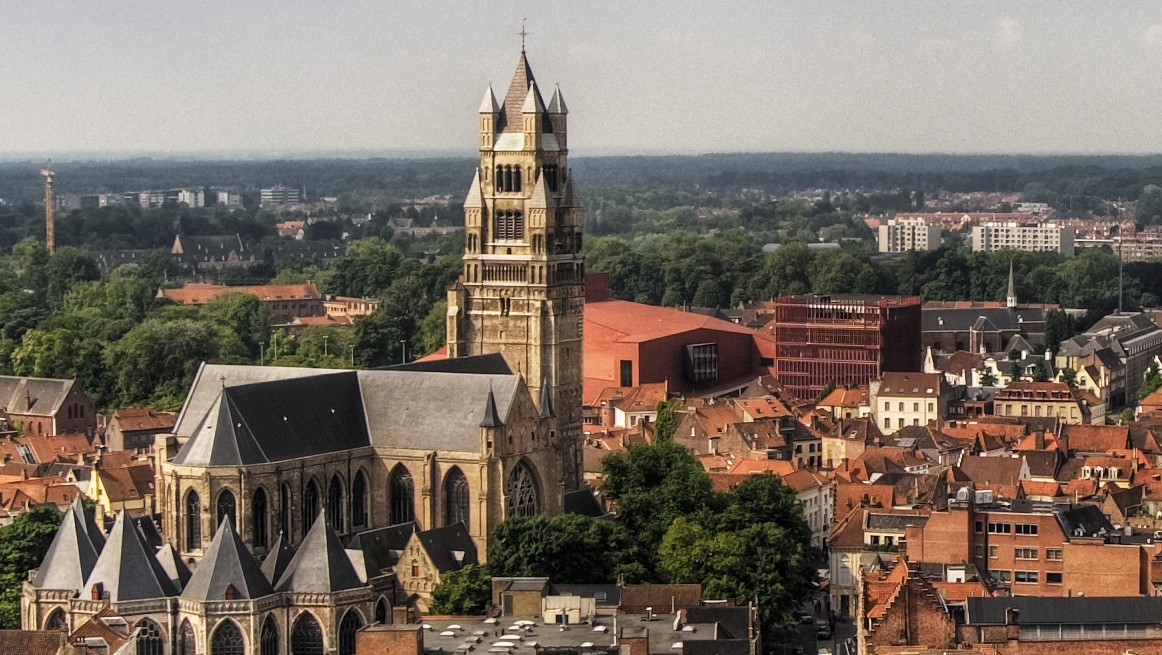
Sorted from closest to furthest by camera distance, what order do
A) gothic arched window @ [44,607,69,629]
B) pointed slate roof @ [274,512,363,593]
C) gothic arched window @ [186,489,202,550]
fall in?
pointed slate roof @ [274,512,363,593] → gothic arched window @ [44,607,69,629] → gothic arched window @ [186,489,202,550]

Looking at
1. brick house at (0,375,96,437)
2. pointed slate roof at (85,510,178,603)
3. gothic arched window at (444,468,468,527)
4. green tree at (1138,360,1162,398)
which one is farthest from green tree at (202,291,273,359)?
pointed slate roof at (85,510,178,603)

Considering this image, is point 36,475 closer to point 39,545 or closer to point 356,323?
point 39,545

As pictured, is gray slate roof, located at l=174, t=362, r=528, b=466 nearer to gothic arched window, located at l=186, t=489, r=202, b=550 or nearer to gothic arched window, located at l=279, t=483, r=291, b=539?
gothic arched window, located at l=279, t=483, r=291, b=539

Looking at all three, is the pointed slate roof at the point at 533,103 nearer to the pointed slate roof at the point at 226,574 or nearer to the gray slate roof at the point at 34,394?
the pointed slate roof at the point at 226,574

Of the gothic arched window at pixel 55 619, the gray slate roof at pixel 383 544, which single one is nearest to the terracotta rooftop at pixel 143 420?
the gray slate roof at pixel 383 544

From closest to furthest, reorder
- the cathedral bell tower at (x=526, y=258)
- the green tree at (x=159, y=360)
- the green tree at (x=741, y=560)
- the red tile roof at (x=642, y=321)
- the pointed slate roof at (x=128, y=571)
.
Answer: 1. the pointed slate roof at (x=128, y=571)
2. the green tree at (x=741, y=560)
3. the cathedral bell tower at (x=526, y=258)
4. the green tree at (x=159, y=360)
5. the red tile roof at (x=642, y=321)

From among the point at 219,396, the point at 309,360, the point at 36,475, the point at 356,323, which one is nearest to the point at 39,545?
the point at 219,396

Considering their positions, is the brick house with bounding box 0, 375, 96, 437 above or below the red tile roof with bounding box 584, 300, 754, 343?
below

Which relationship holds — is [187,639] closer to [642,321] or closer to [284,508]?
[284,508]
